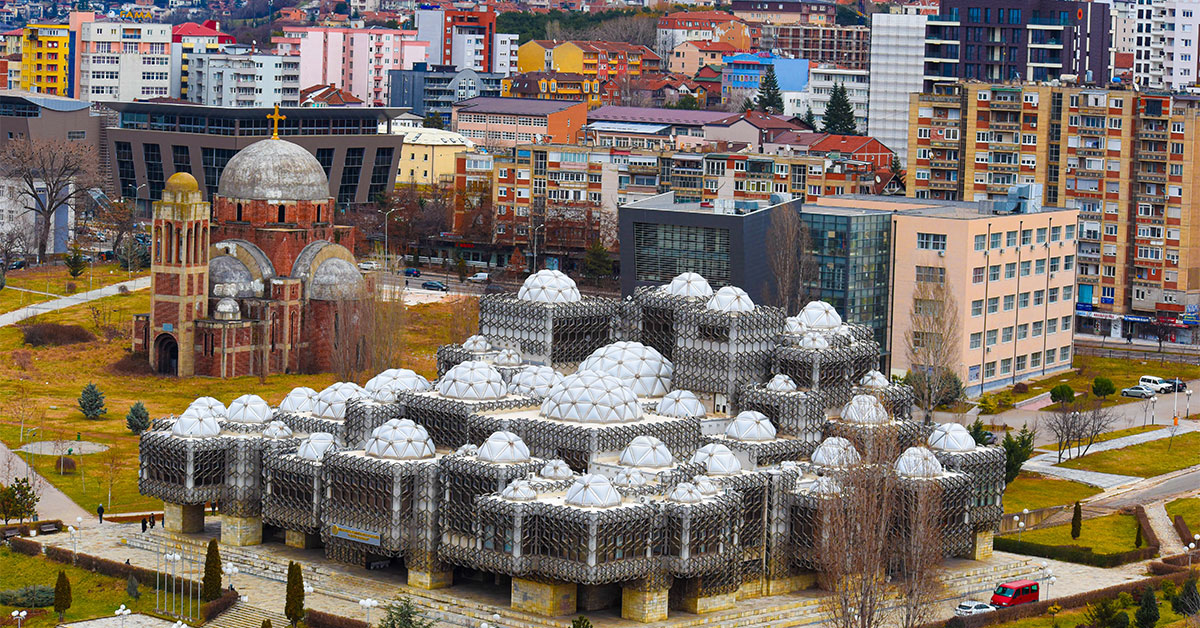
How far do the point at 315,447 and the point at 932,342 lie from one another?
35.9 meters

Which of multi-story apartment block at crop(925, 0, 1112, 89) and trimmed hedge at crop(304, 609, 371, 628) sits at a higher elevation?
multi-story apartment block at crop(925, 0, 1112, 89)

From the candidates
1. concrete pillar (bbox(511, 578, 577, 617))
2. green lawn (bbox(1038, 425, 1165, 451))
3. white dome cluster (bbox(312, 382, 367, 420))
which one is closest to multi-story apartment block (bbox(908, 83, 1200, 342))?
green lawn (bbox(1038, 425, 1165, 451))

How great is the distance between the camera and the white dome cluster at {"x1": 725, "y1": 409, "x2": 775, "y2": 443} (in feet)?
258

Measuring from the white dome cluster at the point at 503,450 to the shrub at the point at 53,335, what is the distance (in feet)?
166

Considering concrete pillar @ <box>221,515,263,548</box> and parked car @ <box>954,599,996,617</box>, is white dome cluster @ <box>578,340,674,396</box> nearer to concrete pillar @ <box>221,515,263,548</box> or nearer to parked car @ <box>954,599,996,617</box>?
concrete pillar @ <box>221,515,263,548</box>

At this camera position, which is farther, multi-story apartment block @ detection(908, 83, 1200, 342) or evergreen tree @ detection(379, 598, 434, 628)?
multi-story apartment block @ detection(908, 83, 1200, 342)

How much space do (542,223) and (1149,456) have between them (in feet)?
195

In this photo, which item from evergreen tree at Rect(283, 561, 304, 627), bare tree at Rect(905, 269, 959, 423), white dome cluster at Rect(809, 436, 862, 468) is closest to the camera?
evergreen tree at Rect(283, 561, 304, 627)

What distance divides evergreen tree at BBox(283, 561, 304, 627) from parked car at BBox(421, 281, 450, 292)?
70445mm

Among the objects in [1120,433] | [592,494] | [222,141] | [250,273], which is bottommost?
[1120,433]

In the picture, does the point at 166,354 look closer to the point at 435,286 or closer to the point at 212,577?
the point at 435,286

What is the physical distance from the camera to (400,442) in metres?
74.7

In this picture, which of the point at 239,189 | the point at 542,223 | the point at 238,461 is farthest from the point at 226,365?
the point at 542,223

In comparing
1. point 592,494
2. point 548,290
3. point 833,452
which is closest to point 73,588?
point 592,494
